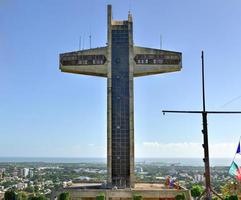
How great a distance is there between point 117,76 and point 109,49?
3.76 metres

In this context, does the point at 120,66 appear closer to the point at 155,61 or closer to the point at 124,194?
the point at 155,61

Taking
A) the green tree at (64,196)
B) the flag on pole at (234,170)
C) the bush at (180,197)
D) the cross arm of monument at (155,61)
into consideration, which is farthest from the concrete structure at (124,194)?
the cross arm of monument at (155,61)

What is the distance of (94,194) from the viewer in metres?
41.8

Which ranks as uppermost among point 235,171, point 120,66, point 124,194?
point 120,66

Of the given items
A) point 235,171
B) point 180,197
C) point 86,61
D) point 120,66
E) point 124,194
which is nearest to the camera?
point 235,171

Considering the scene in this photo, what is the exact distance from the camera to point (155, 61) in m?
51.3

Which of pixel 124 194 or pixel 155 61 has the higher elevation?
pixel 155 61

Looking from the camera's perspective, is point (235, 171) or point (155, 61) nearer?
point (235, 171)

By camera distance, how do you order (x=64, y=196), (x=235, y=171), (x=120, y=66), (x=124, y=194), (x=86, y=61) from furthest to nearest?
1. (x=86, y=61)
2. (x=120, y=66)
3. (x=124, y=194)
4. (x=64, y=196)
5. (x=235, y=171)

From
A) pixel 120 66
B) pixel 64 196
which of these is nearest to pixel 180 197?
pixel 64 196

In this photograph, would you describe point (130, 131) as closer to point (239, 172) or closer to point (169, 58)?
point (169, 58)

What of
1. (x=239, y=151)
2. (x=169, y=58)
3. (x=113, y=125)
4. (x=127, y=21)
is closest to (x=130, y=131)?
(x=113, y=125)

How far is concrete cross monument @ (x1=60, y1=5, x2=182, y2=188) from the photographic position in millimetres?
49438

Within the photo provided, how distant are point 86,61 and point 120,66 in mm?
4606
